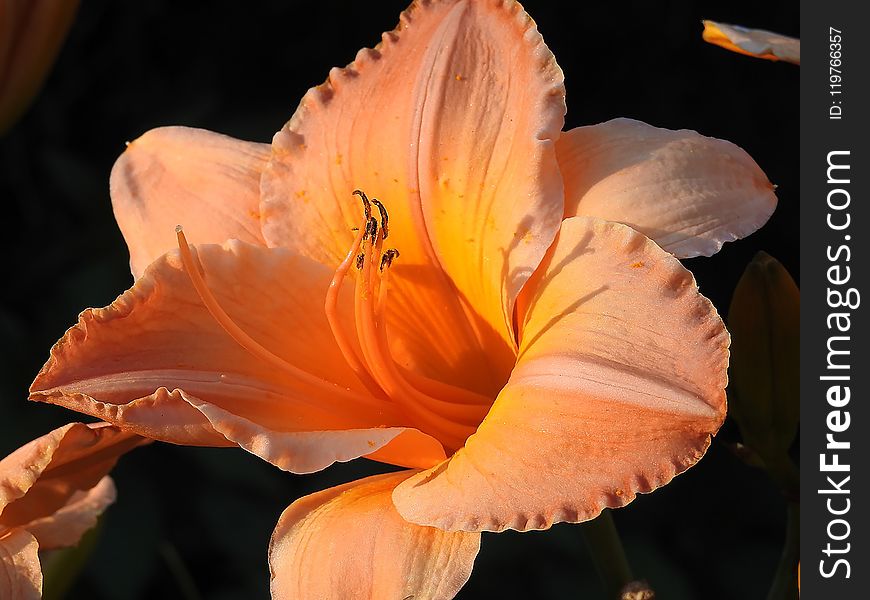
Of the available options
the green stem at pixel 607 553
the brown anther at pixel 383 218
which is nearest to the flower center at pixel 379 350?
the brown anther at pixel 383 218

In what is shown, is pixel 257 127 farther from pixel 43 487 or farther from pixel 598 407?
pixel 598 407

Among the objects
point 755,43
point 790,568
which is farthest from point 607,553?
point 755,43

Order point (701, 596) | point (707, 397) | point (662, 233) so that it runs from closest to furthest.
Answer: point (707, 397) → point (662, 233) → point (701, 596)

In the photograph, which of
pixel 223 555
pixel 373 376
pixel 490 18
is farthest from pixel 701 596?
pixel 490 18

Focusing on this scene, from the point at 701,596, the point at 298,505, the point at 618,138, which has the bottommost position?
the point at 701,596

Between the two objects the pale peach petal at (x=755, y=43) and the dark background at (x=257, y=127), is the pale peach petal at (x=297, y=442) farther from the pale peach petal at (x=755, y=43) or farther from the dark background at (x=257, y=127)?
the dark background at (x=257, y=127)
